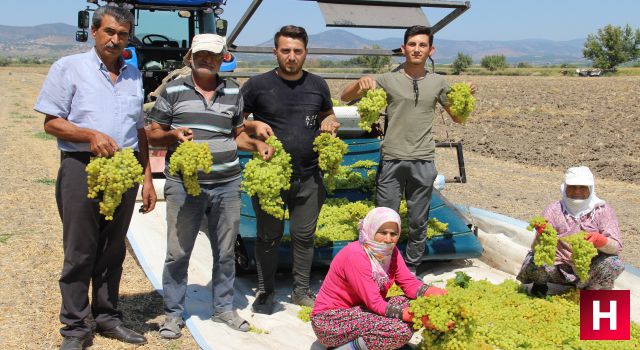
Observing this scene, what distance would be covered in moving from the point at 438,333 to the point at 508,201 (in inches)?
249

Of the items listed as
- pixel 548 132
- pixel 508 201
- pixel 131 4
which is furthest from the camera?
pixel 548 132

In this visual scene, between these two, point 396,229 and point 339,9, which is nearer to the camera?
point 396,229

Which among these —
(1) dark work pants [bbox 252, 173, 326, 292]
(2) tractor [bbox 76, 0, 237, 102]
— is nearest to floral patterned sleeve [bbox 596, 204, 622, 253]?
(1) dark work pants [bbox 252, 173, 326, 292]

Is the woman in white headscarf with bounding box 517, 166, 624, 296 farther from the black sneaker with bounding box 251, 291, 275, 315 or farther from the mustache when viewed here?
the mustache

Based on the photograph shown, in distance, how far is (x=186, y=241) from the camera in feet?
14.3

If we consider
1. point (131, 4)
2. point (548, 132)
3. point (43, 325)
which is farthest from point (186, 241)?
point (548, 132)

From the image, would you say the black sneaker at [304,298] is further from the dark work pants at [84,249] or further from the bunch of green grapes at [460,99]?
the bunch of green grapes at [460,99]

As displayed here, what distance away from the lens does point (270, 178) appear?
4.29 meters

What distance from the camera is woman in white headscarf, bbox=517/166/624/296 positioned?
4.69 metres

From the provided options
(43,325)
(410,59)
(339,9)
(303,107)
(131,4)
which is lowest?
(43,325)

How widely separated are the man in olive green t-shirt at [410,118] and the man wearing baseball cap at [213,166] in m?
1.19

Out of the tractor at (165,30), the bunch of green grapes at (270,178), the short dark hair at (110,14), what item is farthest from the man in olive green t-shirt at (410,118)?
the tractor at (165,30)

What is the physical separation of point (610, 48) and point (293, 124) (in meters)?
87.4

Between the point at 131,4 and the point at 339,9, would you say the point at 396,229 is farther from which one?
the point at 131,4
